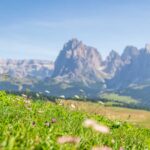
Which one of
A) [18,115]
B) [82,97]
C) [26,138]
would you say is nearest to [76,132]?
[18,115]

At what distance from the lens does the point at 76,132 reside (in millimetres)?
9172

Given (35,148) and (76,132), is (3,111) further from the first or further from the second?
(35,148)

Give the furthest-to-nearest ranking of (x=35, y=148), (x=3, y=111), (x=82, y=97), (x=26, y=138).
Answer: (x=82, y=97) < (x=3, y=111) < (x=26, y=138) < (x=35, y=148)

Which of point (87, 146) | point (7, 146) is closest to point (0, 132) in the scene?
point (87, 146)

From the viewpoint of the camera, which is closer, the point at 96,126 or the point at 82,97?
the point at 96,126

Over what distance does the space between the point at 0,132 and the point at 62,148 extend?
1591mm

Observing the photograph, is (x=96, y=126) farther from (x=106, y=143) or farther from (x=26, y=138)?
(x=106, y=143)

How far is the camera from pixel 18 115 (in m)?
10.7

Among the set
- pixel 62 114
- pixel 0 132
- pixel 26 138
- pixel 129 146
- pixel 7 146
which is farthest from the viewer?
pixel 62 114

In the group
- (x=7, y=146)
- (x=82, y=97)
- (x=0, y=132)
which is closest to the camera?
(x=7, y=146)

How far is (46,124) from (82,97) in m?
11.5

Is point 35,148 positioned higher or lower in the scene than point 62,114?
higher

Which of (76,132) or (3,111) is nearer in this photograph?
(76,132)

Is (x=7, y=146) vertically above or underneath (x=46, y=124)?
above
